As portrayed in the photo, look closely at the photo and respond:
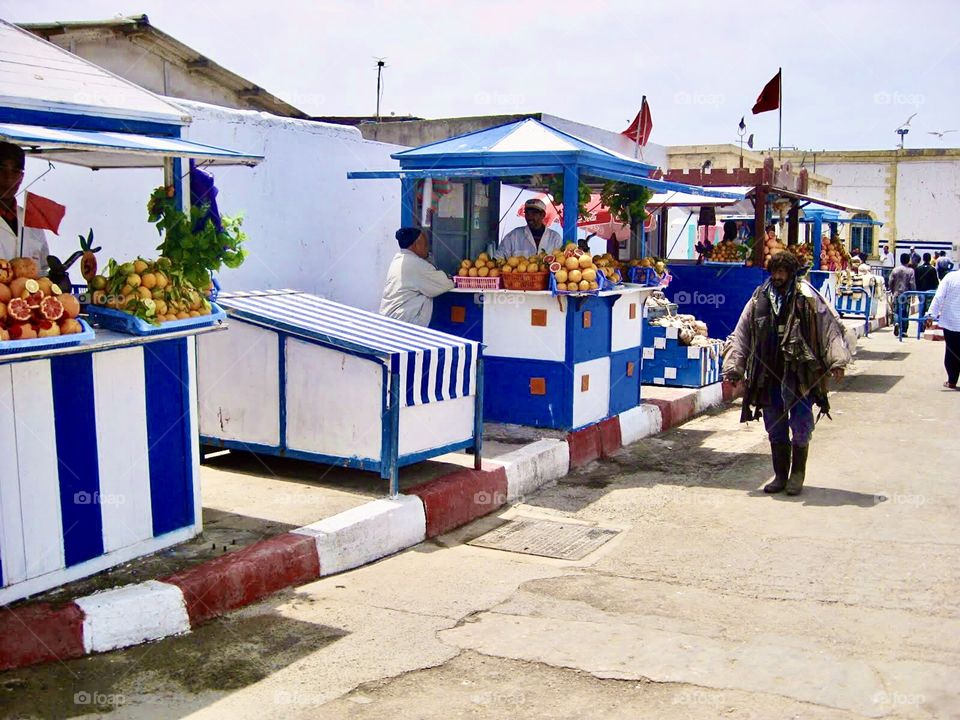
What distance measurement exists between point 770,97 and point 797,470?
7933mm

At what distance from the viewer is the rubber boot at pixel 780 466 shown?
24.1 feet

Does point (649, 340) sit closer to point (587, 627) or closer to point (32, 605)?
point (587, 627)

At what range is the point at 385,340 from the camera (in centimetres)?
634

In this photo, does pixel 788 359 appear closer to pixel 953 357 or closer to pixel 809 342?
pixel 809 342

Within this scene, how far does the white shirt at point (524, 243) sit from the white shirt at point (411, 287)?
1.08 metres

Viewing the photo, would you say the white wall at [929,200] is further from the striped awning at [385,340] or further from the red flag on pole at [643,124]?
the striped awning at [385,340]

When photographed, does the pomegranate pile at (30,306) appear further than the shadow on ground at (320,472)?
No

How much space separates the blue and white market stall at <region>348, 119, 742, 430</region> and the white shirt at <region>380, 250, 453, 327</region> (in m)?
0.31

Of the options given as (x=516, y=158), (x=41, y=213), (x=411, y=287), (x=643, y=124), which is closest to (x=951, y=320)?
(x=643, y=124)

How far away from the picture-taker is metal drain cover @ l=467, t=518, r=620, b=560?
6070mm

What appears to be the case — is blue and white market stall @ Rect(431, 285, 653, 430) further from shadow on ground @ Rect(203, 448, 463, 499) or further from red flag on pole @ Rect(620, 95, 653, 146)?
red flag on pole @ Rect(620, 95, 653, 146)

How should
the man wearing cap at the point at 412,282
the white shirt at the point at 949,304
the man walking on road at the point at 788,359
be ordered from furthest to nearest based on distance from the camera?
the white shirt at the point at 949,304
the man wearing cap at the point at 412,282
the man walking on road at the point at 788,359

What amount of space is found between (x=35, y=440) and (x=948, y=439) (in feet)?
27.2

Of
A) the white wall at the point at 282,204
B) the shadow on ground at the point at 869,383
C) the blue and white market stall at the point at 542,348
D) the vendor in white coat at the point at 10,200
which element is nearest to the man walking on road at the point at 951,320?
the shadow on ground at the point at 869,383
